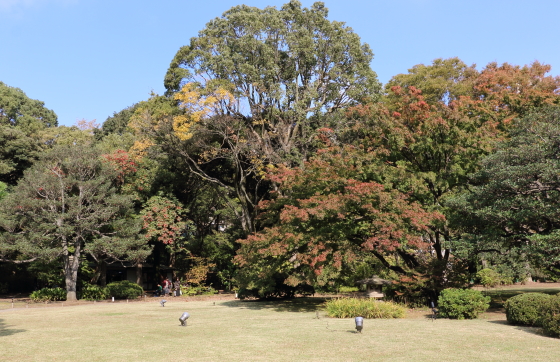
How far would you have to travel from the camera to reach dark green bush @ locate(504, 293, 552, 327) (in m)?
12.8

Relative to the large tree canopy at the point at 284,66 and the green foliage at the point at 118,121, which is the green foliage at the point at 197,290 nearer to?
the large tree canopy at the point at 284,66

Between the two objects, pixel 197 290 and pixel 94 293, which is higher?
pixel 94 293

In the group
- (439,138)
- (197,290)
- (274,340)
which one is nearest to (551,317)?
(274,340)

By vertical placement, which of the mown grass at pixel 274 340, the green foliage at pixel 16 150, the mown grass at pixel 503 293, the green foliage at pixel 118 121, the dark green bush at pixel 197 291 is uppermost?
the green foliage at pixel 118 121

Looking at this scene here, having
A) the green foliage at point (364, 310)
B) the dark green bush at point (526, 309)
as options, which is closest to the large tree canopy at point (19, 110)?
the green foliage at point (364, 310)

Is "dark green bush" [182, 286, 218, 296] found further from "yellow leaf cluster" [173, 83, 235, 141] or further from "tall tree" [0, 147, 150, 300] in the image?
"yellow leaf cluster" [173, 83, 235, 141]

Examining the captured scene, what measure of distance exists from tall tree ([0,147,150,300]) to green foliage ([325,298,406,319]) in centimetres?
1655

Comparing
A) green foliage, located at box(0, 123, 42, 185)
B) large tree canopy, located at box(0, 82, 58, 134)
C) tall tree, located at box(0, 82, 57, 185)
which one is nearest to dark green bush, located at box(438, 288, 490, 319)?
green foliage, located at box(0, 123, 42, 185)

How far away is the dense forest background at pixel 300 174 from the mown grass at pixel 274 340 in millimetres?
3843

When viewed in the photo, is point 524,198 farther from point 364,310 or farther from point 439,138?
point 364,310

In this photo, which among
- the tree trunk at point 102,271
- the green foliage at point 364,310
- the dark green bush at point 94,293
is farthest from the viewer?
the tree trunk at point 102,271

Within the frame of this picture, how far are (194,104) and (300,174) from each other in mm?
11539

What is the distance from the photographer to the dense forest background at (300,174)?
1695cm

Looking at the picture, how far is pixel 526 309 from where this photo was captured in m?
13.0
